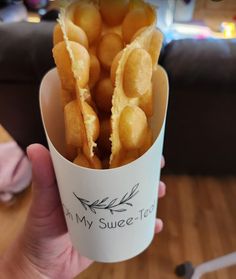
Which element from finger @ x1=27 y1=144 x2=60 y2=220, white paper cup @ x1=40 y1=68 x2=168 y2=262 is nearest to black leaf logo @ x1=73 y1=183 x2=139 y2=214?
white paper cup @ x1=40 y1=68 x2=168 y2=262

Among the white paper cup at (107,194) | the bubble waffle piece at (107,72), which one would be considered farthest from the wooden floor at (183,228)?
the bubble waffle piece at (107,72)

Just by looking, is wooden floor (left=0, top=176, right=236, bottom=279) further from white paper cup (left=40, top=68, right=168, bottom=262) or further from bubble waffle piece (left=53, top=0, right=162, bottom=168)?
bubble waffle piece (left=53, top=0, right=162, bottom=168)

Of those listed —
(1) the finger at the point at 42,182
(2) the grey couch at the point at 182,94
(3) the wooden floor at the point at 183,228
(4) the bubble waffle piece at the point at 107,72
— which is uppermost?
(4) the bubble waffle piece at the point at 107,72

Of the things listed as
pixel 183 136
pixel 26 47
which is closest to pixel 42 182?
pixel 26 47

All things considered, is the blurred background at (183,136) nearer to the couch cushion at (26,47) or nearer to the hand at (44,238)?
the couch cushion at (26,47)

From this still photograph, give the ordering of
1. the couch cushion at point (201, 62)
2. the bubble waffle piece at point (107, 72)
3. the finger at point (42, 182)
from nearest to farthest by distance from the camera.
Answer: the bubble waffle piece at point (107, 72) → the finger at point (42, 182) → the couch cushion at point (201, 62)

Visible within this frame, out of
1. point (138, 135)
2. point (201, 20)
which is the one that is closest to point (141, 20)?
point (138, 135)

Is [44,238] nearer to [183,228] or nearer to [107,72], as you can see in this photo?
[107,72]
